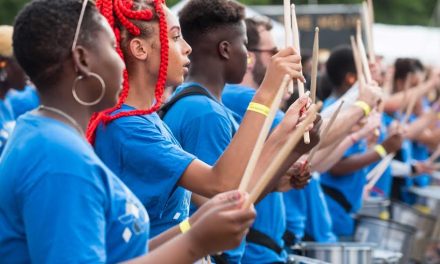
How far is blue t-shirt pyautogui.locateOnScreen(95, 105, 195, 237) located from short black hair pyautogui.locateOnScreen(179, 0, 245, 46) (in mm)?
1217

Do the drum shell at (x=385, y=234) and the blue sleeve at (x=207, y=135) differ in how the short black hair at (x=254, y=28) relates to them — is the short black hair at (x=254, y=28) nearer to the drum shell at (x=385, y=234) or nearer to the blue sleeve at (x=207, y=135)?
the blue sleeve at (x=207, y=135)

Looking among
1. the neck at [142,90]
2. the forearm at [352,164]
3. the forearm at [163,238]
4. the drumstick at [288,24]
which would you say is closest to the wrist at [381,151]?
the forearm at [352,164]

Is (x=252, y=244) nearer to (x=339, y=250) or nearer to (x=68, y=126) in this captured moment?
(x=339, y=250)

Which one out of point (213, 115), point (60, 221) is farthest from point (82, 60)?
point (213, 115)

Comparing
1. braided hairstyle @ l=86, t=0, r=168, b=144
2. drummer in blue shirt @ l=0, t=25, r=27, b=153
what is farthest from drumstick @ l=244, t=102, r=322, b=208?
drummer in blue shirt @ l=0, t=25, r=27, b=153

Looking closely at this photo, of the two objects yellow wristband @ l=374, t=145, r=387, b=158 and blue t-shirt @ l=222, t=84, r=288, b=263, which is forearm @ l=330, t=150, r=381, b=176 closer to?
yellow wristband @ l=374, t=145, r=387, b=158

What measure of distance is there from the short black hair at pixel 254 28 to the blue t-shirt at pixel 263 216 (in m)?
0.57

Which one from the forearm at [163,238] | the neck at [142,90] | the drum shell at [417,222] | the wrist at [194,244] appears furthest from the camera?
the drum shell at [417,222]

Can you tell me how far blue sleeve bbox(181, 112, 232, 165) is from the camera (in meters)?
4.62

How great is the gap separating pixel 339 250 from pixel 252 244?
1.05 metres

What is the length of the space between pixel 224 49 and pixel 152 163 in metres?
1.35

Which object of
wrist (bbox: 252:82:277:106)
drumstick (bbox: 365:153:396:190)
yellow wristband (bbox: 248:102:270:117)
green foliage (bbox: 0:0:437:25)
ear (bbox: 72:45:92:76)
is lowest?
green foliage (bbox: 0:0:437:25)

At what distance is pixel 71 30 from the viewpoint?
2934 mm

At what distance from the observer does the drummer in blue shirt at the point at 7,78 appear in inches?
315
